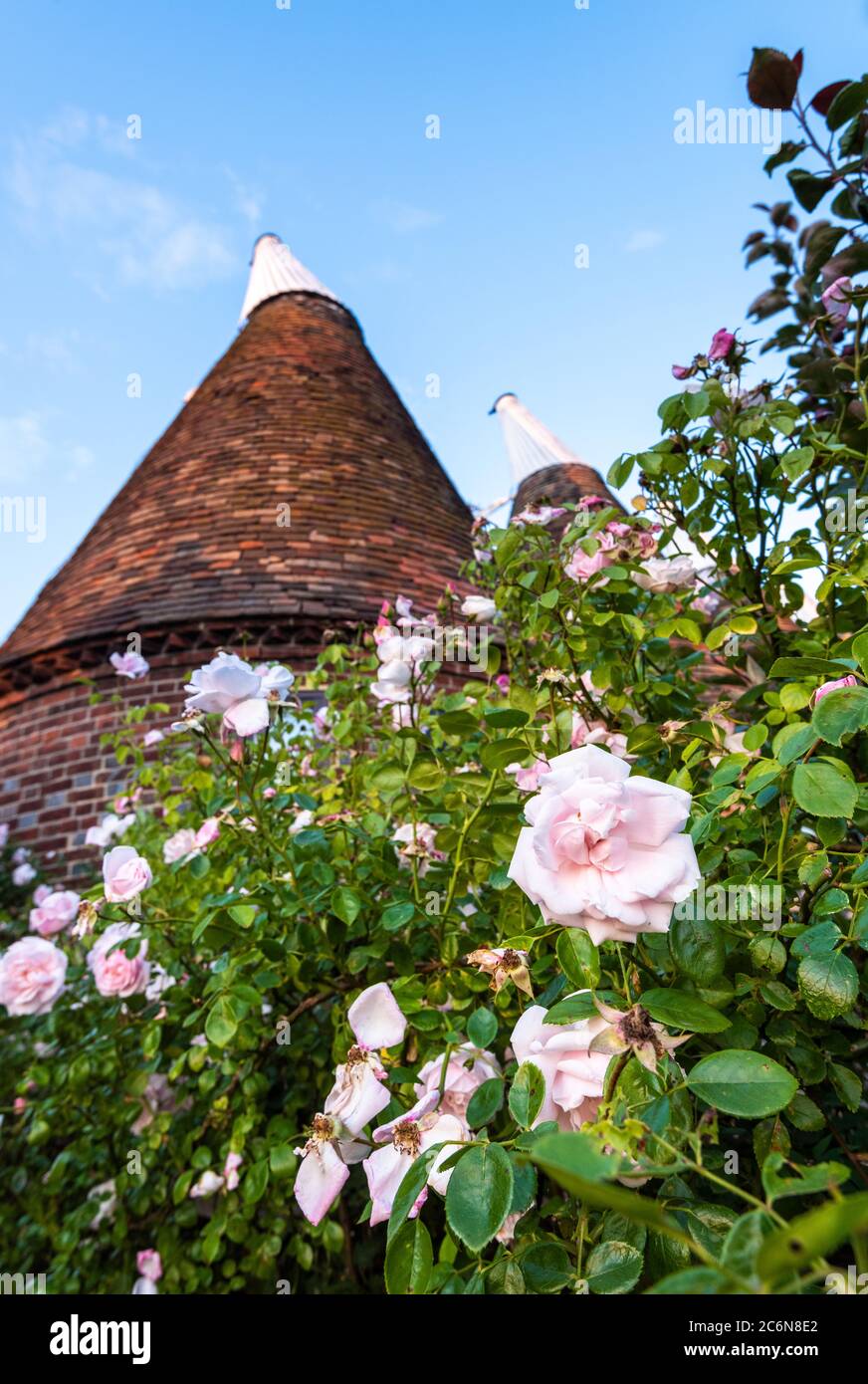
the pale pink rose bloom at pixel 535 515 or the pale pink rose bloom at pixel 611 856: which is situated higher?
the pale pink rose bloom at pixel 535 515

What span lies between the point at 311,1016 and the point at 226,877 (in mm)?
422

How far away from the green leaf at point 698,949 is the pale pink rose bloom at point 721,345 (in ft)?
3.98

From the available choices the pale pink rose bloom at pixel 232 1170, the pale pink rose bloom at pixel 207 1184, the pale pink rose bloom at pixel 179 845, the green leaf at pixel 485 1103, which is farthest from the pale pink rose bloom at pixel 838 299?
the pale pink rose bloom at pixel 207 1184

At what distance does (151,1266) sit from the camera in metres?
1.79

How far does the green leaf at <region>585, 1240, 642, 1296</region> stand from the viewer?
A: 24.7 inches

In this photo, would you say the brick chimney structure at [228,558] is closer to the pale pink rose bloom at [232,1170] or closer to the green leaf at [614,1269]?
the pale pink rose bloom at [232,1170]

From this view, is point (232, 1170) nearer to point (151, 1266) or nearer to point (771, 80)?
point (151, 1266)

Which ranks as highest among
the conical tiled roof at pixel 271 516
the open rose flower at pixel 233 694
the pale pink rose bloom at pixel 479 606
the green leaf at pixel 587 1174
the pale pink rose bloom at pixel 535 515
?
the conical tiled roof at pixel 271 516

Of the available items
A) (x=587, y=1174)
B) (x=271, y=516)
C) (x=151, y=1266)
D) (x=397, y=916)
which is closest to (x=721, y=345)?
(x=397, y=916)

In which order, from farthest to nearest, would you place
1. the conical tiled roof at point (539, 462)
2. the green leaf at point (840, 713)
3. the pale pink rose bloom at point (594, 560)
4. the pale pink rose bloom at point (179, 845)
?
the conical tiled roof at point (539, 462), the pale pink rose bloom at point (179, 845), the pale pink rose bloom at point (594, 560), the green leaf at point (840, 713)

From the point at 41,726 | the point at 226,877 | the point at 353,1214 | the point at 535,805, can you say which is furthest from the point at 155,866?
the point at 41,726

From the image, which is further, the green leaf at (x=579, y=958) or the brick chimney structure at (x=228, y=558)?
the brick chimney structure at (x=228, y=558)

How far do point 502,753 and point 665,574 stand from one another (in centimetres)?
58

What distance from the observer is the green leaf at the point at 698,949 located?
2.52 ft
